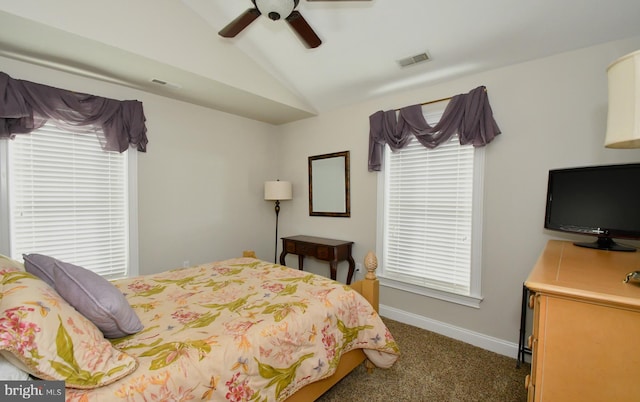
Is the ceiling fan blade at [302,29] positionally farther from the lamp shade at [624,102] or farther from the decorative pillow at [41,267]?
the decorative pillow at [41,267]

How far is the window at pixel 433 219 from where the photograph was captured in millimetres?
2545

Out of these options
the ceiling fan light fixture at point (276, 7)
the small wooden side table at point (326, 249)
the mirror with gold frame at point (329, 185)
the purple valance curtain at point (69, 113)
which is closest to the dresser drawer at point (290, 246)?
the small wooden side table at point (326, 249)

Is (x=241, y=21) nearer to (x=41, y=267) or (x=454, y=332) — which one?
(x=41, y=267)

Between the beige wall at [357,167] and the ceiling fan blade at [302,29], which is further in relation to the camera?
the beige wall at [357,167]

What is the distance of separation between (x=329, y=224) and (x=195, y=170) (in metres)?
1.80

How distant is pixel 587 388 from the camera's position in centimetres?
92

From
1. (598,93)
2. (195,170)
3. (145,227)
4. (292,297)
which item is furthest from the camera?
(195,170)

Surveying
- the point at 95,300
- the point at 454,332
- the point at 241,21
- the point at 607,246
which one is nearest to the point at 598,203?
the point at 607,246

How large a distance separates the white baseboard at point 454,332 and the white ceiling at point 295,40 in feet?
7.76

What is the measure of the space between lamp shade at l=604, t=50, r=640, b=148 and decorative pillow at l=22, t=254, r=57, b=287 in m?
2.49

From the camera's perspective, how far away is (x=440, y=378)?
2.04m

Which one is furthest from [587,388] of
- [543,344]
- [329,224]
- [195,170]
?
[195,170]

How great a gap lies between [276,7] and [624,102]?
1.71 meters

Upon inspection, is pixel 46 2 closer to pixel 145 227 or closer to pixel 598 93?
pixel 145 227
